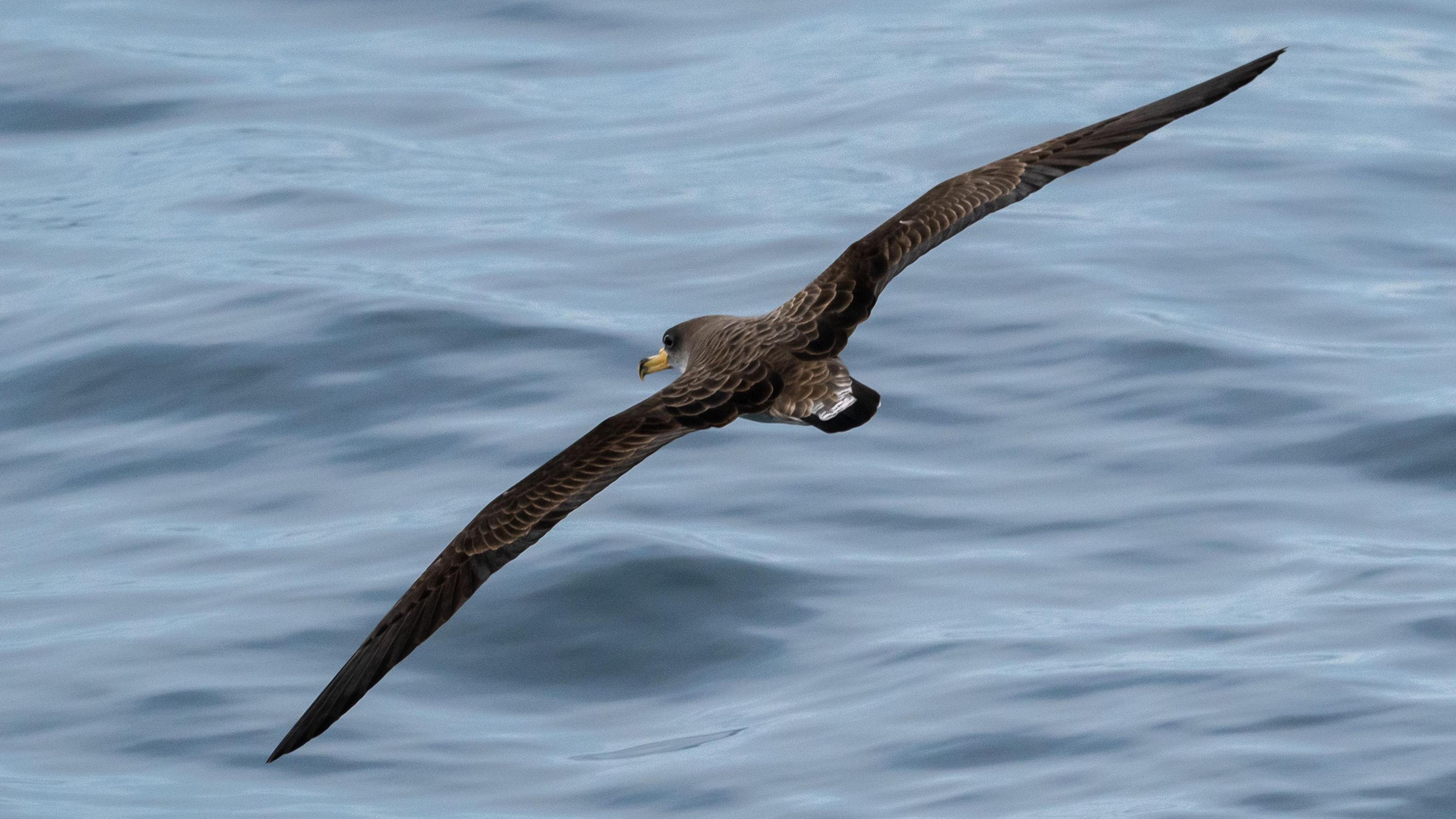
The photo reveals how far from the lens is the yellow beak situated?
9.02m

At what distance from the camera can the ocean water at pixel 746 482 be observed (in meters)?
10.6

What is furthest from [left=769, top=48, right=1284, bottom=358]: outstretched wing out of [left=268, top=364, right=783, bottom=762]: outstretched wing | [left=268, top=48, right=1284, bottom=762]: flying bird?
[left=268, top=364, right=783, bottom=762]: outstretched wing

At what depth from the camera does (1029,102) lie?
65.4 feet

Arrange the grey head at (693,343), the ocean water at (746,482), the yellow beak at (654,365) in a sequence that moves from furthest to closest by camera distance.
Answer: the ocean water at (746,482)
the yellow beak at (654,365)
the grey head at (693,343)

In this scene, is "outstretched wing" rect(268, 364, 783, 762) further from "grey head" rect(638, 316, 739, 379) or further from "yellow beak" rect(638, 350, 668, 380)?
"yellow beak" rect(638, 350, 668, 380)

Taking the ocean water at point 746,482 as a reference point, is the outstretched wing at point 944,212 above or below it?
above

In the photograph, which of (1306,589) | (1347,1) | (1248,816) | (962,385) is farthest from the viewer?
(1347,1)

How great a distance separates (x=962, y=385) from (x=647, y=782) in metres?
3.88

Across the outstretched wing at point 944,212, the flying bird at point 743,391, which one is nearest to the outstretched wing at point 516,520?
the flying bird at point 743,391

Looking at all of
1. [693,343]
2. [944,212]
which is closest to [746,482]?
[693,343]

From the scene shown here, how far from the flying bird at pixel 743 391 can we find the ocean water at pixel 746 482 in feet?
9.65

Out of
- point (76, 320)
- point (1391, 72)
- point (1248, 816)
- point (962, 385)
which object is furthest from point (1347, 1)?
point (1248, 816)

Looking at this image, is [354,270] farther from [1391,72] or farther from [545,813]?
[1391,72]

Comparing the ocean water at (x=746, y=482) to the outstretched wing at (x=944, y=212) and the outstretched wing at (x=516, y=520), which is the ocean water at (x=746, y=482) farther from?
the outstretched wing at (x=516, y=520)
